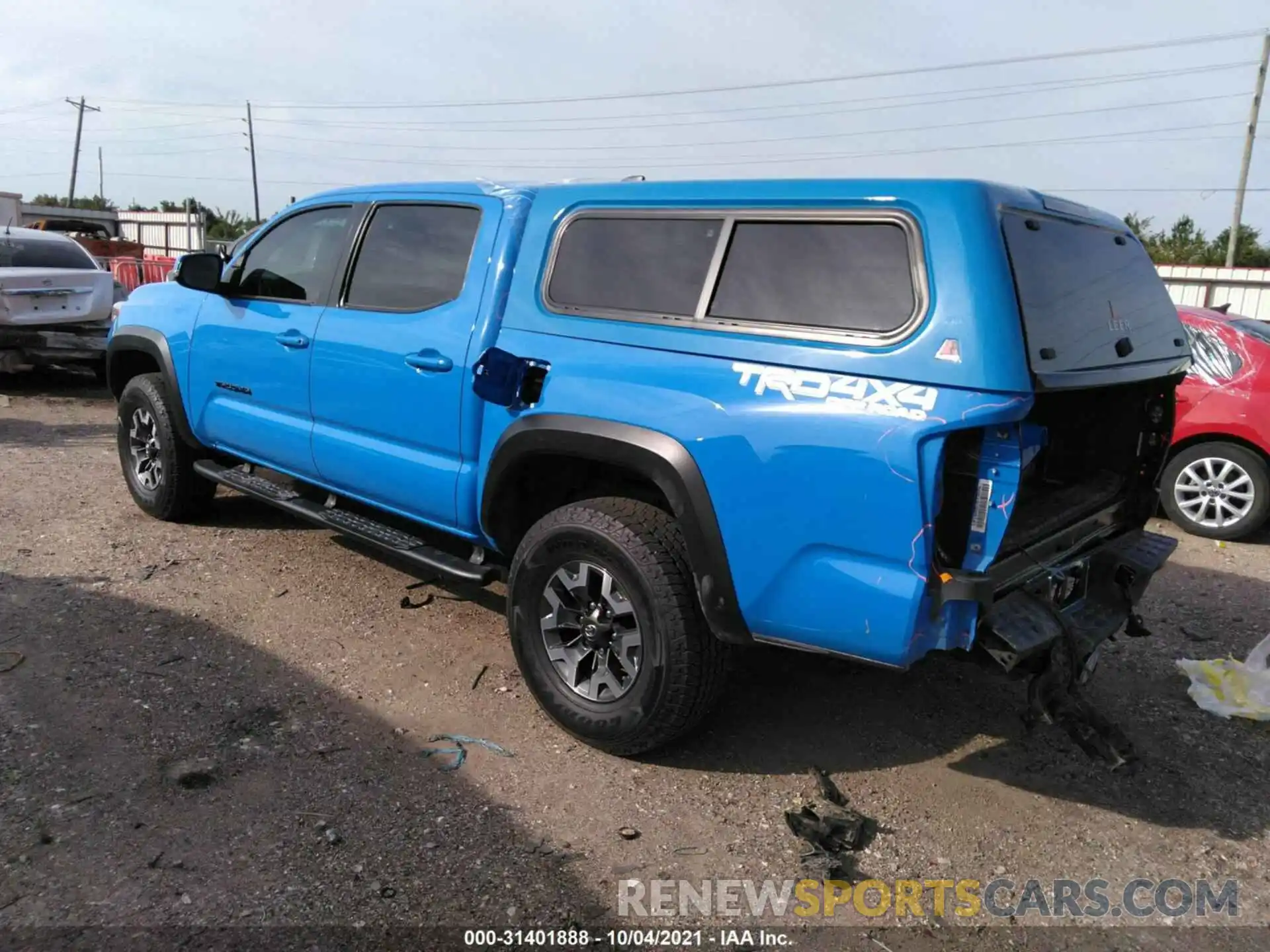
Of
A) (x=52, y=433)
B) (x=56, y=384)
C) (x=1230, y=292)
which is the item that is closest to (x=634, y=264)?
(x=52, y=433)

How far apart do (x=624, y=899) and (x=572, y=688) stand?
0.91 metres

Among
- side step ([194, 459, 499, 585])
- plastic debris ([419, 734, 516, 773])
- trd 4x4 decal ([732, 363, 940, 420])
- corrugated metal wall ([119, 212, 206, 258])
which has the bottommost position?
plastic debris ([419, 734, 516, 773])

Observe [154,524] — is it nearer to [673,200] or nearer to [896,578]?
[673,200]

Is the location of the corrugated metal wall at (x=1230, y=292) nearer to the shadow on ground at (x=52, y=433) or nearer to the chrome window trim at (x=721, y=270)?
the shadow on ground at (x=52, y=433)

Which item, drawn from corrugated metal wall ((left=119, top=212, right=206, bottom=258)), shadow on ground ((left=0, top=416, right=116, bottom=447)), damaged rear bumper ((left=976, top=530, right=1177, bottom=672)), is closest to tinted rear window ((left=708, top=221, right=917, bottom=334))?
Answer: damaged rear bumper ((left=976, top=530, right=1177, bottom=672))

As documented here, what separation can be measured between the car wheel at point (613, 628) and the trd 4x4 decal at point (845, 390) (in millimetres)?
623

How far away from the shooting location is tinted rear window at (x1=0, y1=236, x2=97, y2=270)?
10.0 meters

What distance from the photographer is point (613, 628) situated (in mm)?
3326

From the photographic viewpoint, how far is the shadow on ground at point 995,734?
11.0 ft

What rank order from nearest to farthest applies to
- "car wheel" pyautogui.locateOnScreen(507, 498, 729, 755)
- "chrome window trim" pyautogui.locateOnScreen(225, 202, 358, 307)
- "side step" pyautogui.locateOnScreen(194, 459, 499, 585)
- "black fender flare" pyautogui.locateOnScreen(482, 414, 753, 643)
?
"black fender flare" pyautogui.locateOnScreen(482, 414, 753, 643), "car wheel" pyautogui.locateOnScreen(507, 498, 729, 755), "side step" pyautogui.locateOnScreen(194, 459, 499, 585), "chrome window trim" pyautogui.locateOnScreen(225, 202, 358, 307)

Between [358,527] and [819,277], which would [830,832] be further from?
[358,527]

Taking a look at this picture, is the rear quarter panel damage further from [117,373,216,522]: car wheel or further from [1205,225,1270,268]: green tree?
[1205,225,1270,268]: green tree

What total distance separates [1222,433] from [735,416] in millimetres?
5234

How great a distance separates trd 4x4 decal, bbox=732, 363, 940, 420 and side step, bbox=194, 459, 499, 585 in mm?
1538
